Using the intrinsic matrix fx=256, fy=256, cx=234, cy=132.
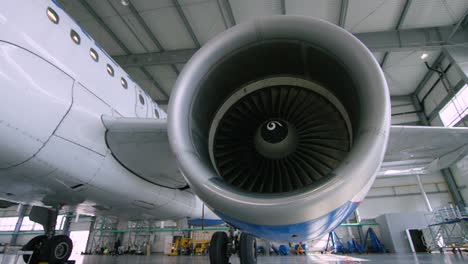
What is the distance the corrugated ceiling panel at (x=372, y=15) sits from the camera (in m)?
8.47

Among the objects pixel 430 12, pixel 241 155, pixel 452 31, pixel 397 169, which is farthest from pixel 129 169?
pixel 452 31

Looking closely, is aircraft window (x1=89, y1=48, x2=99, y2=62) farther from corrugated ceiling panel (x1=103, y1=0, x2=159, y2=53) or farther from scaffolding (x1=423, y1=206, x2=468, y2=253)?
scaffolding (x1=423, y1=206, x2=468, y2=253)

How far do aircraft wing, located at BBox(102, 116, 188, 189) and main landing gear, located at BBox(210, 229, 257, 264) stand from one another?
1.15 metres

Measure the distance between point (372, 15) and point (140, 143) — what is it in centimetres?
931

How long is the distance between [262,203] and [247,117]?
1.17m

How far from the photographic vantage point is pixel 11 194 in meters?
3.19

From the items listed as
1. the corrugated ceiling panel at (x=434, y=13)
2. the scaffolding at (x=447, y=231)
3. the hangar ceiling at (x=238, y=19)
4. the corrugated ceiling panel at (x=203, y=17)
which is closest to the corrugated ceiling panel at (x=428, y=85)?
the hangar ceiling at (x=238, y=19)

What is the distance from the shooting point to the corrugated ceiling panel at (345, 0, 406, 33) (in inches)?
333

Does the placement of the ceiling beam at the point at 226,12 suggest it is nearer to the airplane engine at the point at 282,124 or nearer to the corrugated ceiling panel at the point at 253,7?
the corrugated ceiling panel at the point at 253,7

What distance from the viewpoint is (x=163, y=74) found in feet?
42.1

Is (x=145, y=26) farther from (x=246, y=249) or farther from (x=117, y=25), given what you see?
(x=246, y=249)

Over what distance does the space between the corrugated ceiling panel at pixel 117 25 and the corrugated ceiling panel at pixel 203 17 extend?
99.9 inches

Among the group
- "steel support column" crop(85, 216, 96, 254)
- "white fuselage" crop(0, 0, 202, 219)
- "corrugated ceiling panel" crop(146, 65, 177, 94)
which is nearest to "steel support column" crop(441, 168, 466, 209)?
"corrugated ceiling panel" crop(146, 65, 177, 94)

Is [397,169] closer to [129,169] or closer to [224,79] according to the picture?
[224,79]
